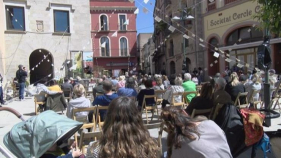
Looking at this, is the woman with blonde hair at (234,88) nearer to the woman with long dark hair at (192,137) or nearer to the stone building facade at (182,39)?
the woman with long dark hair at (192,137)

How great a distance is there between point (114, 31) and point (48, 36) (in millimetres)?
15030

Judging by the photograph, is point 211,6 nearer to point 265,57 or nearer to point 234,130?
point 265,57

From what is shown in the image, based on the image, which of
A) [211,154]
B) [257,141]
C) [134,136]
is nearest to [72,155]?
[134,136]

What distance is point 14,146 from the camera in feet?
6.52

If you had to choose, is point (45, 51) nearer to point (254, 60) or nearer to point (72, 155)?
point (254, 60)

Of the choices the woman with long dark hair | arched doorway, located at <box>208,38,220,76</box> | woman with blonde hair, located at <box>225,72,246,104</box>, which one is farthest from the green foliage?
arched doorway, located at <box>208,38,220,76</box>

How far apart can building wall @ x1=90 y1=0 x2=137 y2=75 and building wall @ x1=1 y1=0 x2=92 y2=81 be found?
11564 mm

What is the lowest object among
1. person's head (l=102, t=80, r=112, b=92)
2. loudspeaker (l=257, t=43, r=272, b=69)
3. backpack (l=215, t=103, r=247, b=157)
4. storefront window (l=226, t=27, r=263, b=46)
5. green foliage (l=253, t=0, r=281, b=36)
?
backpack (l=215, t=103, r=247, b=157)

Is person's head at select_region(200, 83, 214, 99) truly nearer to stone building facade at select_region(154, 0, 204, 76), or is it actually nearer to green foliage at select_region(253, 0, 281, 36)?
green foliage at select_region(253, 0, 281, 36)

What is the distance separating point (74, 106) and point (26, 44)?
47.7ft

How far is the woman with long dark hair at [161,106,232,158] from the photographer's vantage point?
2.05 metres

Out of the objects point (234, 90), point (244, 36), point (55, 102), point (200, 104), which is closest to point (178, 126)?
point (200, 104)

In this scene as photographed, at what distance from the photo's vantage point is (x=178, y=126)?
209cm

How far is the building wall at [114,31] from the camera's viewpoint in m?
31.3
